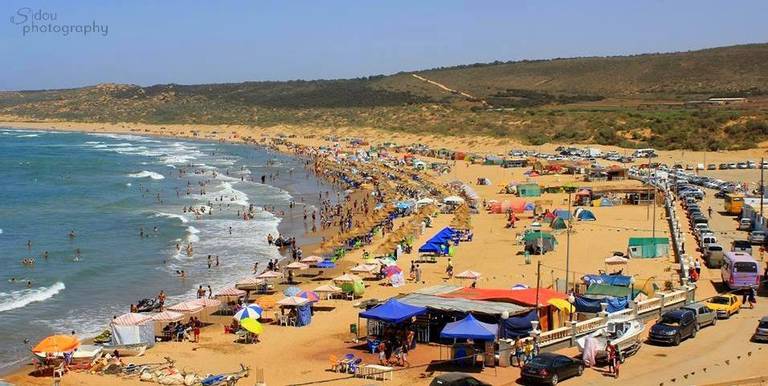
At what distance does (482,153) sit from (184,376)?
63663 millimetres

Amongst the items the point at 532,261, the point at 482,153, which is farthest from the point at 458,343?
the point at 482,153

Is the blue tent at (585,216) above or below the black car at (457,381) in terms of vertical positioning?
below

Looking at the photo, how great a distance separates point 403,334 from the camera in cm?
2044

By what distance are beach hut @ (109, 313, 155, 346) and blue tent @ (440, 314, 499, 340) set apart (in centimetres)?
820

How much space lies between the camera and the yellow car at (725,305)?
21406mm

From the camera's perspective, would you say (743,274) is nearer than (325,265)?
Yes

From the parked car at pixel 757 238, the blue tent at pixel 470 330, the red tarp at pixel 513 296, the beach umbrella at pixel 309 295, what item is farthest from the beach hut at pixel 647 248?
the blue tent at pixel 470 330

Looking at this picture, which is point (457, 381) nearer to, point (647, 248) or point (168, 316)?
point (168, 316)

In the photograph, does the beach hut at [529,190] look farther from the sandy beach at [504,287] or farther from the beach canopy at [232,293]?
the beach canopy at [232,293]

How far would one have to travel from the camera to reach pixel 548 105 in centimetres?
12050

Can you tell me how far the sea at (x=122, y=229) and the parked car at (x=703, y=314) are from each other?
15909mm

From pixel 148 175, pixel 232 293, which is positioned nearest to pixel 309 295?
pixel 232 293

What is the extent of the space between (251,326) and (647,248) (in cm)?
1494

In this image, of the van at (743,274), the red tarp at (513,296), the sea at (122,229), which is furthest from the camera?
the sea at (122,229)
